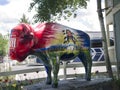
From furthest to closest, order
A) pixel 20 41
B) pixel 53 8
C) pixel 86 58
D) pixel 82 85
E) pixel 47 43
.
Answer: pixel 53 8, pixel 86 58, pixel 82 85, pixel 47 43, pixel 20 41

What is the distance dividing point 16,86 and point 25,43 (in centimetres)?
250

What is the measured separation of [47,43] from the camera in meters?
9.13

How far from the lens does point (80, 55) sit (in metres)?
10.4

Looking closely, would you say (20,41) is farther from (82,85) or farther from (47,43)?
(82,85)

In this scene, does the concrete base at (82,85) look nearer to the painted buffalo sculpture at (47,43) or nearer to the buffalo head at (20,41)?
the painted buffalo sculpture at (47,43)

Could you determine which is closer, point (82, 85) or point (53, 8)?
point (82, 85)

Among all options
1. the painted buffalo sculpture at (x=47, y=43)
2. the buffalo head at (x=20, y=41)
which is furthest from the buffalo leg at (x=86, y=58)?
the buffalo head at (x=20, y=41)

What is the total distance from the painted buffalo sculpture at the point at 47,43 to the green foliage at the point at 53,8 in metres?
4.31

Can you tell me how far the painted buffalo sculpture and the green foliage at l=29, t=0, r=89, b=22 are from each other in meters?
4.31

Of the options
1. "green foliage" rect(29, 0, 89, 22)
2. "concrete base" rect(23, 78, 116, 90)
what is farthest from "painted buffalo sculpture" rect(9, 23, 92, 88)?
"green foliage" rect(29, 0, 89, 22)

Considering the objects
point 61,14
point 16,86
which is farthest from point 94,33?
point 16,86

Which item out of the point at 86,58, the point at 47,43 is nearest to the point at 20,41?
the point at 47,43

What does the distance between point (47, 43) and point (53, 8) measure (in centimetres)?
514

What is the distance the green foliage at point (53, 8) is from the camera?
1402 centimetres
